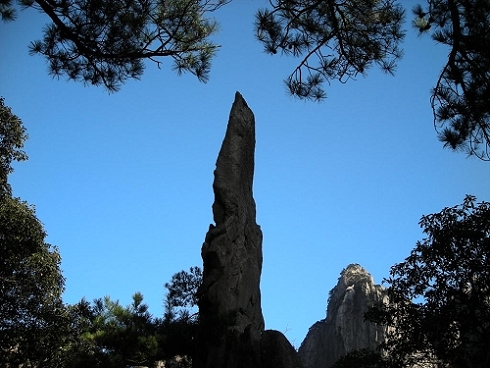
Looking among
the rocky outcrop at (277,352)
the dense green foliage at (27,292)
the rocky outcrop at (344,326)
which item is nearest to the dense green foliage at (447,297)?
the rocky outcrop at (277,352)

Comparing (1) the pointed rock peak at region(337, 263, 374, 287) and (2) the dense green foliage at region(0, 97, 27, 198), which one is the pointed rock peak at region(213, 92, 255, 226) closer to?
(2) the dense green foliage at region(0, 97, 27, 198)

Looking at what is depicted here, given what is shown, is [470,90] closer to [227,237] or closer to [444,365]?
[444,365]

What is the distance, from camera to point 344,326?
40.8 meters

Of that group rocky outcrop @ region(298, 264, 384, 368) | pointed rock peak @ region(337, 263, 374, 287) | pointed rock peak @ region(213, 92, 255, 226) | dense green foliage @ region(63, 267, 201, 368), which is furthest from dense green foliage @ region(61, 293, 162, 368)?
pointed rock peak @ region(337, 263, 374, 287)

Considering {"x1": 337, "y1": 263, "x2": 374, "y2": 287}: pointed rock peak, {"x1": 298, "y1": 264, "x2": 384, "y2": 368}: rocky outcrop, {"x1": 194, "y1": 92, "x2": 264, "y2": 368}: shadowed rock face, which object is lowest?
{"x1": 194, "y1": 92, "x2": 264, "y2": 368}: shadowed rock face

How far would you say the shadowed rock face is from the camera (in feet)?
25.5

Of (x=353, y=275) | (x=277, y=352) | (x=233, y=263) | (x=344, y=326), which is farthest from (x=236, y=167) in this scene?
(x=353, y=275)

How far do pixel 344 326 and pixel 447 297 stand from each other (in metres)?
35.1

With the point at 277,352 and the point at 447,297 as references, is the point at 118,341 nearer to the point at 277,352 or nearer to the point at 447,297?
the point at 277,352

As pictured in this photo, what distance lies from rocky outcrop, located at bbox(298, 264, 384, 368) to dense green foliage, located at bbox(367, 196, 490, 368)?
104 feet

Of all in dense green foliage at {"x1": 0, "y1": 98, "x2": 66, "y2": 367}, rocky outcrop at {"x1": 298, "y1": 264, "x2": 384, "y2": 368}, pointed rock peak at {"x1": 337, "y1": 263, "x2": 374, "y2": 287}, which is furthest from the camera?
pointed rock peak at {"x1": 337, "y1": 263, "x2": 374, "y2": 287}

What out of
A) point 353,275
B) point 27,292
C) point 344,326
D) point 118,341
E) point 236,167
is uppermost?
point 353,275

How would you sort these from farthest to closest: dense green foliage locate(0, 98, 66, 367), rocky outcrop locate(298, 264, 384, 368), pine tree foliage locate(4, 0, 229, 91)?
rocky outcrop locate(298, 264, 384, 368)
dense green foliage locate(0, 98, 66, 367)
pine tree foliage locate(4, 0, 229, 91)

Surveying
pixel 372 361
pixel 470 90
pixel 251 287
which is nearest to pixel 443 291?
pixel 372 361
